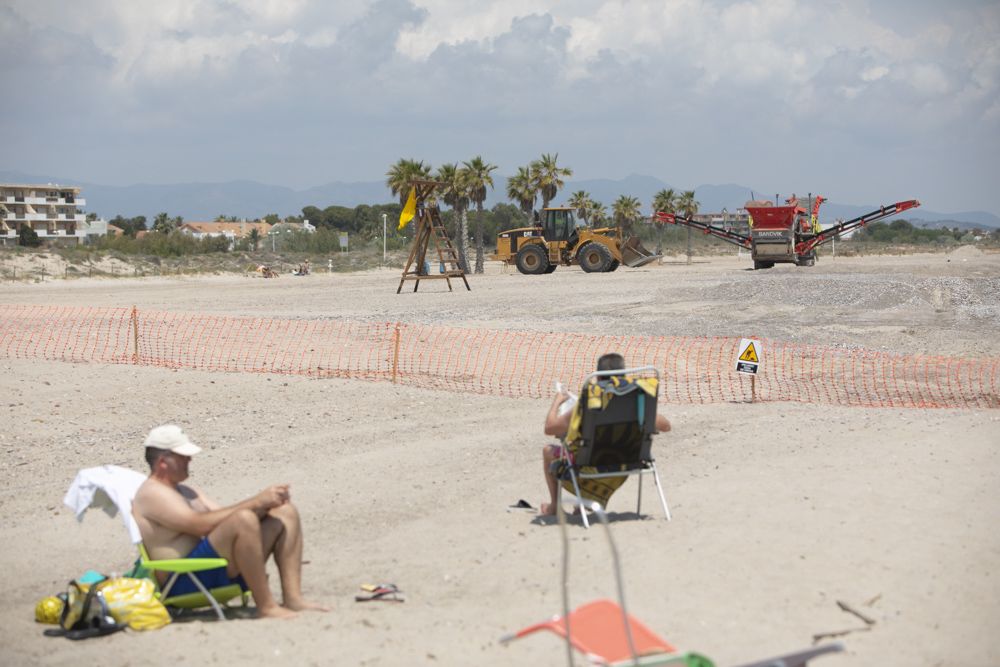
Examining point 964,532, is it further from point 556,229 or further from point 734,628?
point 556,229

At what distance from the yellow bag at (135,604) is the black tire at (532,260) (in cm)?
3440

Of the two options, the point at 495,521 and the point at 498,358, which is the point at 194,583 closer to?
the point at 495,521

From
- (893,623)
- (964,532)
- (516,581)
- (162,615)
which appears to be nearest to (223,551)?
(162,615)

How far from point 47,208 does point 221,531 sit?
116 m

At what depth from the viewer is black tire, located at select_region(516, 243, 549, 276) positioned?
3956 centimetres

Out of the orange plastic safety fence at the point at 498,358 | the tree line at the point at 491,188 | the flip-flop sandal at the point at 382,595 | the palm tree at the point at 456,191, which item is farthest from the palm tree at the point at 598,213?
the flip-flop sandal at the point at 382,595

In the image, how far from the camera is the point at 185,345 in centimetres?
1678

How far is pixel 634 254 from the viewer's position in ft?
134

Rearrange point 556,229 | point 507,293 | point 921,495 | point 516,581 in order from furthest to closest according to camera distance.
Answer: point 556,229 → point 507,293 → point 921,495 → point 516,581

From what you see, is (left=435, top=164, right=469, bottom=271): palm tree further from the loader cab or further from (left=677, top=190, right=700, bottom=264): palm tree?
(left=677, top=190, right=700, bottom=264): palm tree

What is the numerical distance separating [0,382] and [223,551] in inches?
322

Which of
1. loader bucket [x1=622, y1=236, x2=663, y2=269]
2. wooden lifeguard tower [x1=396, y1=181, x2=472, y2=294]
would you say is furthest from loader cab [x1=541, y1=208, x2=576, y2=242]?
wooden lifeguard tower [x1=396, y1=181, x2=472, y2=294]

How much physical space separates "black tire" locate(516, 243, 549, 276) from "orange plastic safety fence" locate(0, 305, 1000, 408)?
804 inches

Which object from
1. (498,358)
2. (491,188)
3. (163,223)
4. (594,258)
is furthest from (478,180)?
(163,223)
